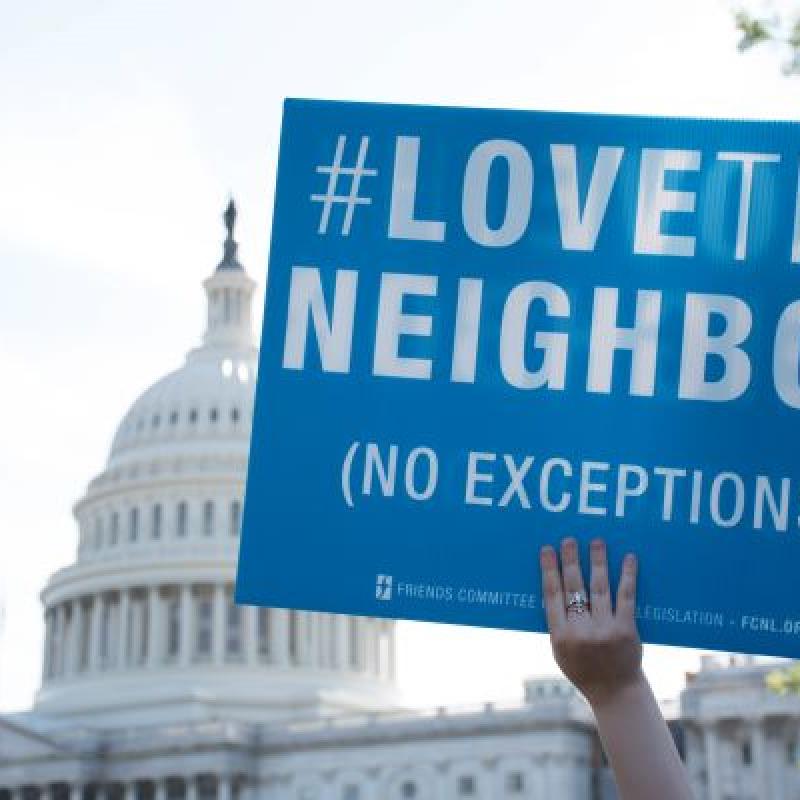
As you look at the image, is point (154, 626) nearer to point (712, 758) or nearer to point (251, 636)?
point (251, 636)

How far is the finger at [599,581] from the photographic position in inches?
250

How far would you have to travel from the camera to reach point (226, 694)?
438ft

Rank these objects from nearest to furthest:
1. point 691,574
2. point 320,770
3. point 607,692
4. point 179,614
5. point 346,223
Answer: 1. point 607,692
2. point 691,574
3. point 346,223
4. point 320,770
5. point 179,614

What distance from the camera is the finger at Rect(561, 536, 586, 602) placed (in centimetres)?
644

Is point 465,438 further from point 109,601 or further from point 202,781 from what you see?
point 109,601

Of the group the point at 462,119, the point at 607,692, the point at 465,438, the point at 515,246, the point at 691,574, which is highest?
the point at 462,119

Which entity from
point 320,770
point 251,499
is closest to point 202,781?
point 320,770

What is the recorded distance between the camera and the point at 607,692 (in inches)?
246

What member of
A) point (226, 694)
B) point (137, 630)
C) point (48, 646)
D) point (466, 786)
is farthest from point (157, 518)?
point (466, 786)

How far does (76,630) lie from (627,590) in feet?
464

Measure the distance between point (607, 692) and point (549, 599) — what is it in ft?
1.17

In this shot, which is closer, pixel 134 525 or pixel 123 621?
pixel 123 621

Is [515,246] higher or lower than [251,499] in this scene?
higher

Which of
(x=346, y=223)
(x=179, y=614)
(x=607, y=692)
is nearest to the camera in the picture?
(x=607, y=692)
